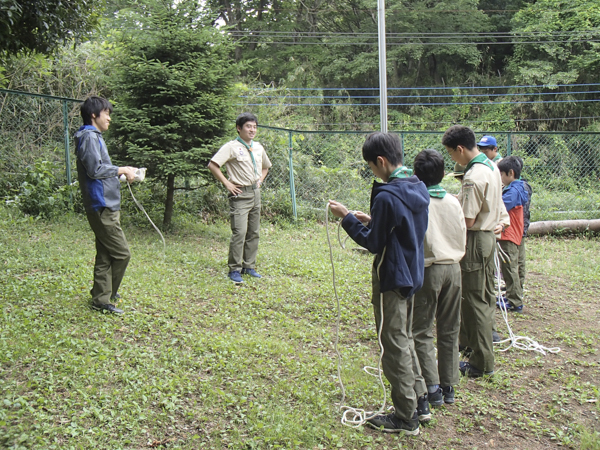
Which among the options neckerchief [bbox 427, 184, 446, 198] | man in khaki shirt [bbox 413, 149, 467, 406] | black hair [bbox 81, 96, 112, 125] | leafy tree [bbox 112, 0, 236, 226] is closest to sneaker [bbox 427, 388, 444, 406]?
man in khaki shirt [bbox 413, 149, 467, 406]

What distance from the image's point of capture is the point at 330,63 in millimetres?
23047

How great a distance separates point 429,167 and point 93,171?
2.89 m

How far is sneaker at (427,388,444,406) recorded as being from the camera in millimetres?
3692

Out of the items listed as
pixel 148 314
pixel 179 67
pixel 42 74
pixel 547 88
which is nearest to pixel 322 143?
pixel 179 67

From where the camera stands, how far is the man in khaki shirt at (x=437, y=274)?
357 cm

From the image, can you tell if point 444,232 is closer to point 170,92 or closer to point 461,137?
point 461,137

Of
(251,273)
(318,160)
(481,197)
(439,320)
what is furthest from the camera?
(318,160)

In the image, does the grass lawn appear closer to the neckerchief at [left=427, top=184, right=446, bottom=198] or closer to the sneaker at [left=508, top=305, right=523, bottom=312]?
the sneaker at [left=508, top=305, right=523, bottom=312]

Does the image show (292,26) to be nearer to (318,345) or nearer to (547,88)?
(547,88)

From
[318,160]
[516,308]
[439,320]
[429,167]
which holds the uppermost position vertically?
[429,167]

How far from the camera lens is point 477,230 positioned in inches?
161

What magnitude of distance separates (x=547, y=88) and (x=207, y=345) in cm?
2142

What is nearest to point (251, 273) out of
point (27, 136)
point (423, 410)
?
point (423, 410)

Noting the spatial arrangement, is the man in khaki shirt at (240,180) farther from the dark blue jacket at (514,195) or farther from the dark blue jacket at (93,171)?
the dark blue jacket at (514,195)
